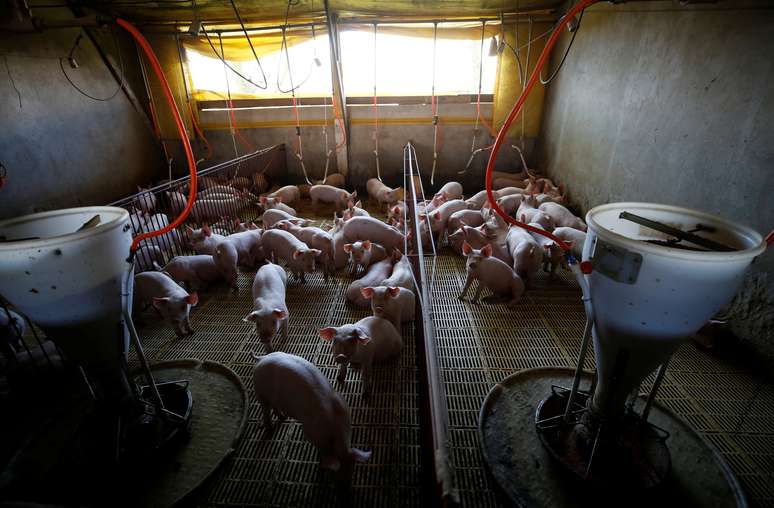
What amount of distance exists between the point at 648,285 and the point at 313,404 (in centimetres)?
161

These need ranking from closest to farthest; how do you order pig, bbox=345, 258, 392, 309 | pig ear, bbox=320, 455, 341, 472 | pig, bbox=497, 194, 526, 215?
1. pig ear, bbox=320, 455, 341, 472
2. pig, bbox=345, 258, 392, 309
3. pig, bbox=497, 194, 526, 215

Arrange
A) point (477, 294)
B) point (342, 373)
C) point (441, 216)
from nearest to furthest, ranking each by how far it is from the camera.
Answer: point (342, 373), point (477, 294), point (441, 216)

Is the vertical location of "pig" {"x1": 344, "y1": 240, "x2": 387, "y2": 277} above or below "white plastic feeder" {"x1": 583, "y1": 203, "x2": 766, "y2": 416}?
below

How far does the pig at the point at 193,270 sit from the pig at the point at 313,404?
225cm

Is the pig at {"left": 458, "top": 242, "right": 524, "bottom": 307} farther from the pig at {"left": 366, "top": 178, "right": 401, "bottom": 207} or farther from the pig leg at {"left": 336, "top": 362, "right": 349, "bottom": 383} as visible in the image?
the pig at {"left": 366, "top": 178, "right": 401, "bottom": 207}

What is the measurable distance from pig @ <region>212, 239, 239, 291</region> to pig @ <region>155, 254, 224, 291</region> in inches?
3.3

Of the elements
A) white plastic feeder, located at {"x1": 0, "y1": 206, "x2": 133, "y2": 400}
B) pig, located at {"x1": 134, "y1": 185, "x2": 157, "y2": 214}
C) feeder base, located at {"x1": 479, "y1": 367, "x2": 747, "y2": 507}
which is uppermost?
white plastic feeder, located at {"x1": 0, "y1": 206, "x2": 133, "y2": 400}

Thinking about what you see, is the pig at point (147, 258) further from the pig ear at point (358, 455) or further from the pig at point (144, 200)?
the pig ear at point (358, 455)

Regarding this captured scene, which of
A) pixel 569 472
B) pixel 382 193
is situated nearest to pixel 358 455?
pixel 569 472

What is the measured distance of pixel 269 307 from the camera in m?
3.00

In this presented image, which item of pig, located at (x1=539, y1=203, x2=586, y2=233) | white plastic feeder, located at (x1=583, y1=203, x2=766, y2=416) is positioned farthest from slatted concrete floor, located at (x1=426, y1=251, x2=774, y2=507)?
pig, located at (x1=539, y1=203, x2=586, y2=233)

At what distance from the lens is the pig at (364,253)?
156 inches

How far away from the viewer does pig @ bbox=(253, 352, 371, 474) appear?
5.82ft

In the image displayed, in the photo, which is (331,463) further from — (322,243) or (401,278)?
(322,243)
